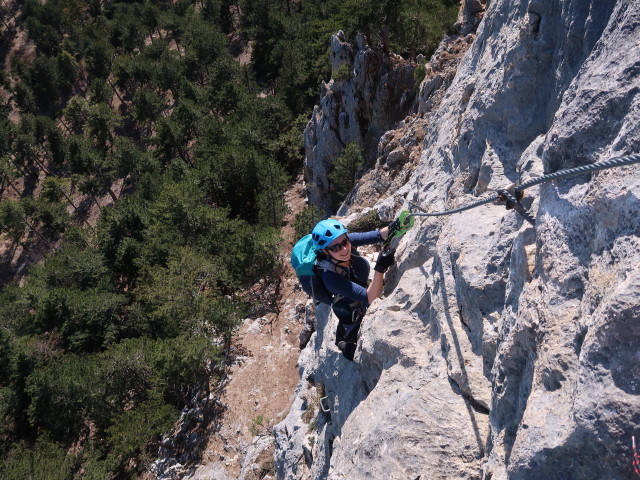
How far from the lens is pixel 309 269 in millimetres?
7238

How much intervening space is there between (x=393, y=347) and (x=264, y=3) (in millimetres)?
67660

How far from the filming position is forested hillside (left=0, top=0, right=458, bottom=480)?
22547 millimetres

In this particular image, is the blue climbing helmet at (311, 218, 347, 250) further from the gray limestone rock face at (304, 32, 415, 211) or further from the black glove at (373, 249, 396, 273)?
the gray limestone rock face at (304, 32, 415, 211)

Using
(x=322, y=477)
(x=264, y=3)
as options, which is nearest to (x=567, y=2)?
(x=322, y=477)

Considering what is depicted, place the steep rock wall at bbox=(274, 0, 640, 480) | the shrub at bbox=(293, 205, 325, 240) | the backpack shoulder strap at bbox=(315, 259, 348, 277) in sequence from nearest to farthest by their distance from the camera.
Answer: the steep rock wall at bbox=(274, 0, 640, 480) → the backpack shoulder strap at bbox=(315, 259, 348, 277) → the shrub at bbox=(293, 205, 325, 240)

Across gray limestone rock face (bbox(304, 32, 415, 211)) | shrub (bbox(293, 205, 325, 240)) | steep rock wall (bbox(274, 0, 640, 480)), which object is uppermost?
gray limestone rock face (bbox(304, 32, 415, 211))

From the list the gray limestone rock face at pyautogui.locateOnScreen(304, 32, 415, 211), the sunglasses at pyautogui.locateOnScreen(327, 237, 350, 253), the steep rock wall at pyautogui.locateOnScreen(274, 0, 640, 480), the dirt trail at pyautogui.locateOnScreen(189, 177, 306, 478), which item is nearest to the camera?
the steep rock wall at pyautogui.locateOnScreen(274, 0, 640, 480)

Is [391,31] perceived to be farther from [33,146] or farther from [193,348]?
[33,146]

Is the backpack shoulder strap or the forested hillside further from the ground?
the forested hillside

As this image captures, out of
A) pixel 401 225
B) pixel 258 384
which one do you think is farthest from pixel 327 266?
pixel 258 384

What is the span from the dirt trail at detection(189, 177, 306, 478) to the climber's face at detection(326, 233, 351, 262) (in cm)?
1168

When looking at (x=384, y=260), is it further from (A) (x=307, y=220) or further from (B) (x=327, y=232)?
(A) (x=307, y=220)

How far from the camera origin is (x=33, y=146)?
64875 mm

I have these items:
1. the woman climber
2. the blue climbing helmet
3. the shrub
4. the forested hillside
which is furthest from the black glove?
the shrub
